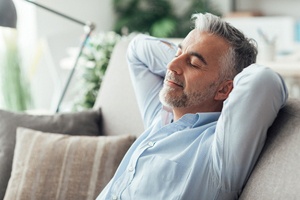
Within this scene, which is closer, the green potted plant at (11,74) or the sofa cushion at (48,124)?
the sofa cushion at (48,124)

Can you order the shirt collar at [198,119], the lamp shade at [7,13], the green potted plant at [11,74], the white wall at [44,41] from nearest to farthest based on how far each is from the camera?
the shirt collar at [198,119], the lamp shade at [7,13], the green potted plant at [11,74], the white wall at [44,41]

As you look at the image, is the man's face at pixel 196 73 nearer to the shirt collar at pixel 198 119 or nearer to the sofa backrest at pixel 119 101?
the shirt collar at pixel 198 119

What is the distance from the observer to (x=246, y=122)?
1479mm

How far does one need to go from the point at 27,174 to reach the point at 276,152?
1018mm

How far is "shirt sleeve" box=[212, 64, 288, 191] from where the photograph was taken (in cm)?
148

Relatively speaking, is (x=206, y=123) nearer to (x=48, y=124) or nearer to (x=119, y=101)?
(x=119, y=101)

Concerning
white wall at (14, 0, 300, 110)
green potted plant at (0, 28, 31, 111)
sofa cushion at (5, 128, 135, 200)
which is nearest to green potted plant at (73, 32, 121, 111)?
sofa cushion at (5, 128, 135, 200)

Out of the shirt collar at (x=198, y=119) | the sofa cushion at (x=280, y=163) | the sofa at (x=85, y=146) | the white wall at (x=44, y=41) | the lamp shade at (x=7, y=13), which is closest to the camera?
the sofa cushion at (x=280, y=163)

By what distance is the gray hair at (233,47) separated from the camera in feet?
5.73

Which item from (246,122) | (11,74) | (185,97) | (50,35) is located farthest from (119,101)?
(50,35)

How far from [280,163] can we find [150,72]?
82 centimetres

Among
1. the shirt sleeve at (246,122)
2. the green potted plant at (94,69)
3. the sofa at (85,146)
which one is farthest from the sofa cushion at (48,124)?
the shirt sleeve at (246,122)

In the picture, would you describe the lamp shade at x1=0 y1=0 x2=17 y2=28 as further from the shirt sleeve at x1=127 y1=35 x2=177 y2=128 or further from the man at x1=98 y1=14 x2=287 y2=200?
the man at x1=98 y1=14 x2=287 y2=200

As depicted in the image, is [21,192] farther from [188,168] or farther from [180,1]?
[180,1]
